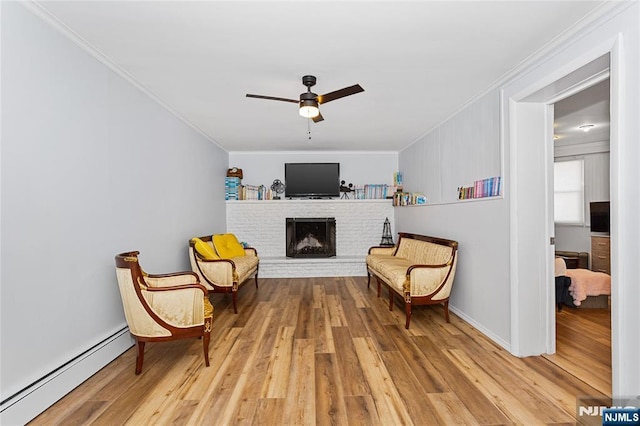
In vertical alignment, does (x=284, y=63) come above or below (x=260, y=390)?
above

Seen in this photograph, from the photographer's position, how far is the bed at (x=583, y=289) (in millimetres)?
3832

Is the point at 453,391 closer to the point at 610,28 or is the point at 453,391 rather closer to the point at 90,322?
the point at 610,28

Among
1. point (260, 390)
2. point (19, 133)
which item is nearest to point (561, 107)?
point (260, 390)

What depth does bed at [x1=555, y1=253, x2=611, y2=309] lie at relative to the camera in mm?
3832

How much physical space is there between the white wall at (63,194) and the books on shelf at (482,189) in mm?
3541

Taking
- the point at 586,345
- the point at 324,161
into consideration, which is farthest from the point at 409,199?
the point at 586,345

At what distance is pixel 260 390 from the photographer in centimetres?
225

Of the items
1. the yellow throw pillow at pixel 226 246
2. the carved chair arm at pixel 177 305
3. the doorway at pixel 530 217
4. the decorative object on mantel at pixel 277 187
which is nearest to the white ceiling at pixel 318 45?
the doorway at pixel 530 217

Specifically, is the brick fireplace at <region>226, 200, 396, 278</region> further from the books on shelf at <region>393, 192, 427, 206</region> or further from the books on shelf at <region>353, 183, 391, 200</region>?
the books on shelf at <region>393, 192, 427, 206</region>

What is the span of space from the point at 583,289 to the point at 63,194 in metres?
5.37

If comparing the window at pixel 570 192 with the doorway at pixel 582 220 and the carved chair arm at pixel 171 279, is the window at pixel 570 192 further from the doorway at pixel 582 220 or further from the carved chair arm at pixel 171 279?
the carved chair arm at pixel 171 279

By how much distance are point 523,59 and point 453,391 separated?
106 inches

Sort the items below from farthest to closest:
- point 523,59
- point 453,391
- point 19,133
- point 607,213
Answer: point 607,213
point 523,59
point 453,391
point 19,133

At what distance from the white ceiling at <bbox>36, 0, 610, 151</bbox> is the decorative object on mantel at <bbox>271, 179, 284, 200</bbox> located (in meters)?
2.78
